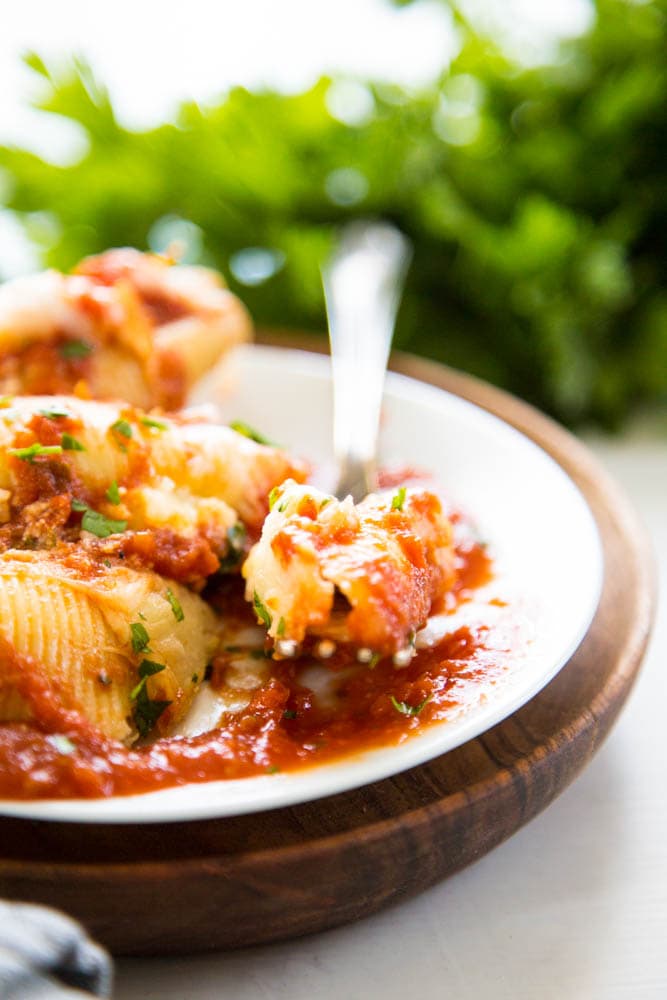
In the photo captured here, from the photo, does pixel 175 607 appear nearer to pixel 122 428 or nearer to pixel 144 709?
pixel 144 709

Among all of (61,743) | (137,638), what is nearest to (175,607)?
(137,638)

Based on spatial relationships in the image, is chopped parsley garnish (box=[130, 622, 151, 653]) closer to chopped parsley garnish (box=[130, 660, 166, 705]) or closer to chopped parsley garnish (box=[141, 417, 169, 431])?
chopped parsley garnish (box=[130, 660, 166, 705])

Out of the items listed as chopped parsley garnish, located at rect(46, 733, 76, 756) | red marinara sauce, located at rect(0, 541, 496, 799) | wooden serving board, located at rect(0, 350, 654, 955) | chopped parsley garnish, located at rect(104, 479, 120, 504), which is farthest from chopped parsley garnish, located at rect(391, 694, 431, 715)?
chopped parsley garnish, located at rect(104, 479, 120, 504)

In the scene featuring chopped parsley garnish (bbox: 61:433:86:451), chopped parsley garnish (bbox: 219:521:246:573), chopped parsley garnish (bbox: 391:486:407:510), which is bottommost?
chopped parsley garnish (bbox: 219:521:246:573)

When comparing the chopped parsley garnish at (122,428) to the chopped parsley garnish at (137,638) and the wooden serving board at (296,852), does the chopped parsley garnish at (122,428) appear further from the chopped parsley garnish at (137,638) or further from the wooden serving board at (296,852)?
the wooden serving board at (296,852)

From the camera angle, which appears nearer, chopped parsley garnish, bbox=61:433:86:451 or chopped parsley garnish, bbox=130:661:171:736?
chopped parsley garnish, bbox=130:661:171:736

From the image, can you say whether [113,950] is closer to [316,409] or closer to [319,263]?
[316,409]

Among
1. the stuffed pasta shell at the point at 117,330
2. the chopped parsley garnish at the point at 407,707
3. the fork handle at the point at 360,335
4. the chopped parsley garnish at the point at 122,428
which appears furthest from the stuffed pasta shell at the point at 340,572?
the stuffed pasta shell at the point at 117,330
